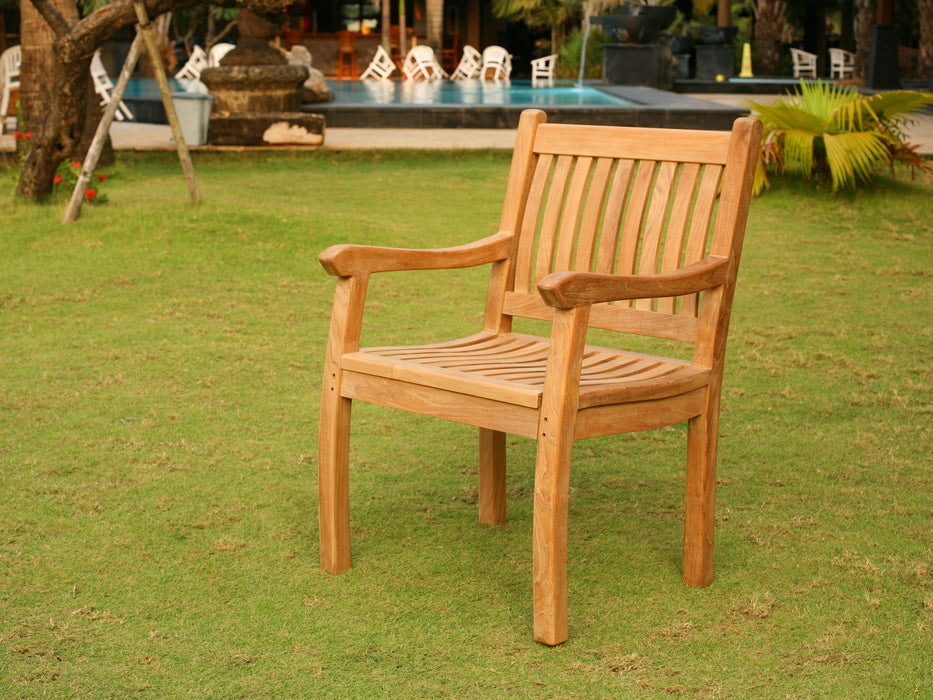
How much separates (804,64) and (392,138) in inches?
697

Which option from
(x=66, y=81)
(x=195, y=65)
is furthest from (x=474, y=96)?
(x=66, y=81)

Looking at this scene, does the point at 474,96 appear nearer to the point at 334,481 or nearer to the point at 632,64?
the point at 632,64

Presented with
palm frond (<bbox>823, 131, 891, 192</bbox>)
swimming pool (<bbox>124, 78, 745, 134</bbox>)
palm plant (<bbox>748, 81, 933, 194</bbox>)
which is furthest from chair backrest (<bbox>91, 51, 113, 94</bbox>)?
palm frond (<bbox>823, 131, 891, 192</bbox>)

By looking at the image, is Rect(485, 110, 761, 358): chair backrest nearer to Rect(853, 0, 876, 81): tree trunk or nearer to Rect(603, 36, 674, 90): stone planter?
Rect(603, 36, 674, 90): stone planter

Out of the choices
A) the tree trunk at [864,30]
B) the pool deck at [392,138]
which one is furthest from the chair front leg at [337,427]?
the tree trunk at [864,30]

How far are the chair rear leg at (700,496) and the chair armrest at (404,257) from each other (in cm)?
68

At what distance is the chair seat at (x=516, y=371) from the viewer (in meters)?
2.33

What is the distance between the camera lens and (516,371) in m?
2.55

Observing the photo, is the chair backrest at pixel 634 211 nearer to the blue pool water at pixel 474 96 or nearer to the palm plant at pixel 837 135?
the palm plant at pixel 837 135

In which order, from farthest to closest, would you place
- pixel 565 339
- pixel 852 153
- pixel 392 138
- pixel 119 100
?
1. pixel 392 138
2. pixel 852 153
3. pixel 119 100
4. pixel 565 339

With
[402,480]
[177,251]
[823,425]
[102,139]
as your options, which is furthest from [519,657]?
[102,139]

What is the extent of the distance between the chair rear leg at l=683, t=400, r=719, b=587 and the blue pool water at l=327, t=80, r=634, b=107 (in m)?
11.8

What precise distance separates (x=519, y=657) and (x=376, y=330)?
296cm

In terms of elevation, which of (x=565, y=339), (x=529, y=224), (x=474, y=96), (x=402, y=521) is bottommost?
(x=402, y=521)
